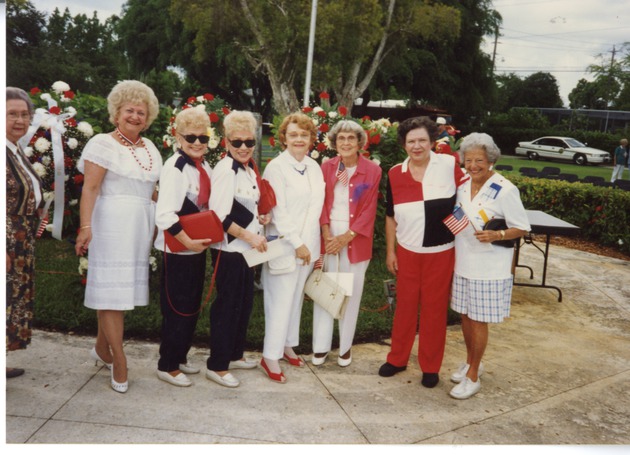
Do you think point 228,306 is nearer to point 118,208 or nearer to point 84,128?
point 118,208

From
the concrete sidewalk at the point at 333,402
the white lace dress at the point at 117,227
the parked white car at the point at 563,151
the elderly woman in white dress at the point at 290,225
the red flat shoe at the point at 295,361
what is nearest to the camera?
the concrete sidewalk at the point at 333,402

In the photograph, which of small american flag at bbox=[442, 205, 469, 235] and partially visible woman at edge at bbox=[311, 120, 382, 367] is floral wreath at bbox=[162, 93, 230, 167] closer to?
partially visible woman at edge at bbox=[311, 120, 382, 367]

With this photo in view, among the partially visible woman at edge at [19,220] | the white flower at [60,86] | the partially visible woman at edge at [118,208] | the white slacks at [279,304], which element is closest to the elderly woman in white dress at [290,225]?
the white slacks at [279,304]

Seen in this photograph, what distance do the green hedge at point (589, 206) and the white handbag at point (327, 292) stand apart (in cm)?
635

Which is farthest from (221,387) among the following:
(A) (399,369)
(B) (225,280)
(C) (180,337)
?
(A) (399,369)

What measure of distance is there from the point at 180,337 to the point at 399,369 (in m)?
1.52

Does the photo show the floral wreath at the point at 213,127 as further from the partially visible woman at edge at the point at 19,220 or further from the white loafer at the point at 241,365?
the white loafer at the point at 241,365

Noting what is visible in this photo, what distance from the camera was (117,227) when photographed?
3.32 m

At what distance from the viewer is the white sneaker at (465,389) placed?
3627 millimetres

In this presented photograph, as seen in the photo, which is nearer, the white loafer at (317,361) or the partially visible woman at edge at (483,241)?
the partially visible woman at edge at (483,241)

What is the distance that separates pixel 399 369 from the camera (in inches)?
156

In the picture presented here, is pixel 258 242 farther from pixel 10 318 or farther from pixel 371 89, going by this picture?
pixel 371 89

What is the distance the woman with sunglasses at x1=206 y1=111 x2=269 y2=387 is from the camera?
11.0 ft

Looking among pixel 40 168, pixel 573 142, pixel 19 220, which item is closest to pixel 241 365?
pixel 19 220
